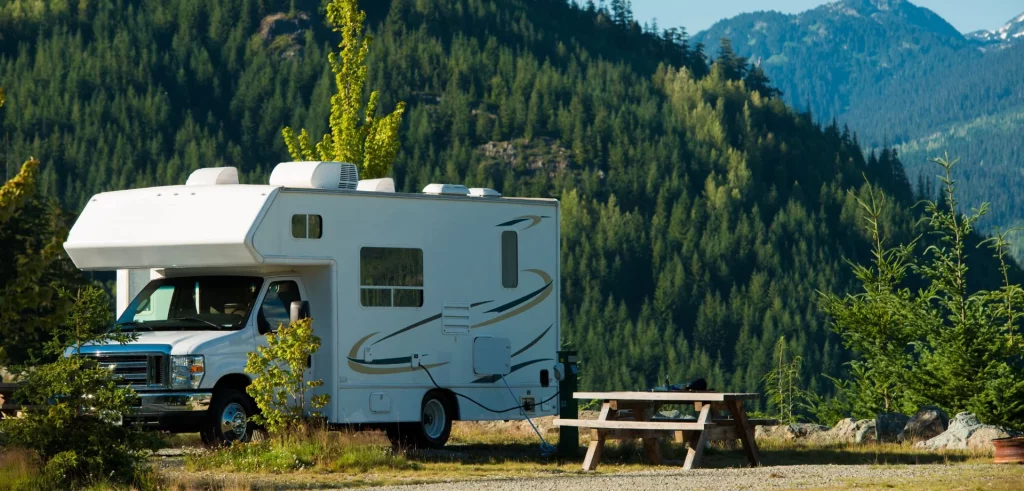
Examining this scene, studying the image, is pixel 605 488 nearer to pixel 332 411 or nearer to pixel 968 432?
pixel 332 411

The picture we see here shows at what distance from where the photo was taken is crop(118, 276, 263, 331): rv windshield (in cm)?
1666

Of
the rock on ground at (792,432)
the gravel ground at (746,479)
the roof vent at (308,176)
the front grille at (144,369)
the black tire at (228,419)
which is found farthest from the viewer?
the rock on ground at (792,432)

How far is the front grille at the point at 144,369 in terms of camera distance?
1591 centimetres

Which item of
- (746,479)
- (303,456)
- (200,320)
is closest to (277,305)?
(200,320)

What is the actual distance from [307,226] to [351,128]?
37.6ft

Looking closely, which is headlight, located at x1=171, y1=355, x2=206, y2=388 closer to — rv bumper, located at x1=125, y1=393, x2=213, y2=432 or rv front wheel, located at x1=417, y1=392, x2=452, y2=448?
rv bumper, located at x1=125, y1=393, x2=213, y2=432

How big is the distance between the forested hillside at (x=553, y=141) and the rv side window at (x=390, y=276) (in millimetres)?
100171

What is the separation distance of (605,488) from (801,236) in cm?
14684

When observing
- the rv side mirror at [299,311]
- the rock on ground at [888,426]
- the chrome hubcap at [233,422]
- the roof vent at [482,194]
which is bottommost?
the rock on ground at [888,426]

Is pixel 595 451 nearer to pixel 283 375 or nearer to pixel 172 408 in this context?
pixel 283 375

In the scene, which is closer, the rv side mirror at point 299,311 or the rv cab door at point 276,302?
the rv side mirror at point 299,311

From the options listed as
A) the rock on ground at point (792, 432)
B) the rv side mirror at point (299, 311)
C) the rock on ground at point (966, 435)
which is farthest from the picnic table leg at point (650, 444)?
the rock on ground at point (792, 432)

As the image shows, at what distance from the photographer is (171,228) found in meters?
16.3

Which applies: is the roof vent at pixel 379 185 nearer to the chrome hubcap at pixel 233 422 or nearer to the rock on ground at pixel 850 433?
the chrome hubcap at pixel 233 422
